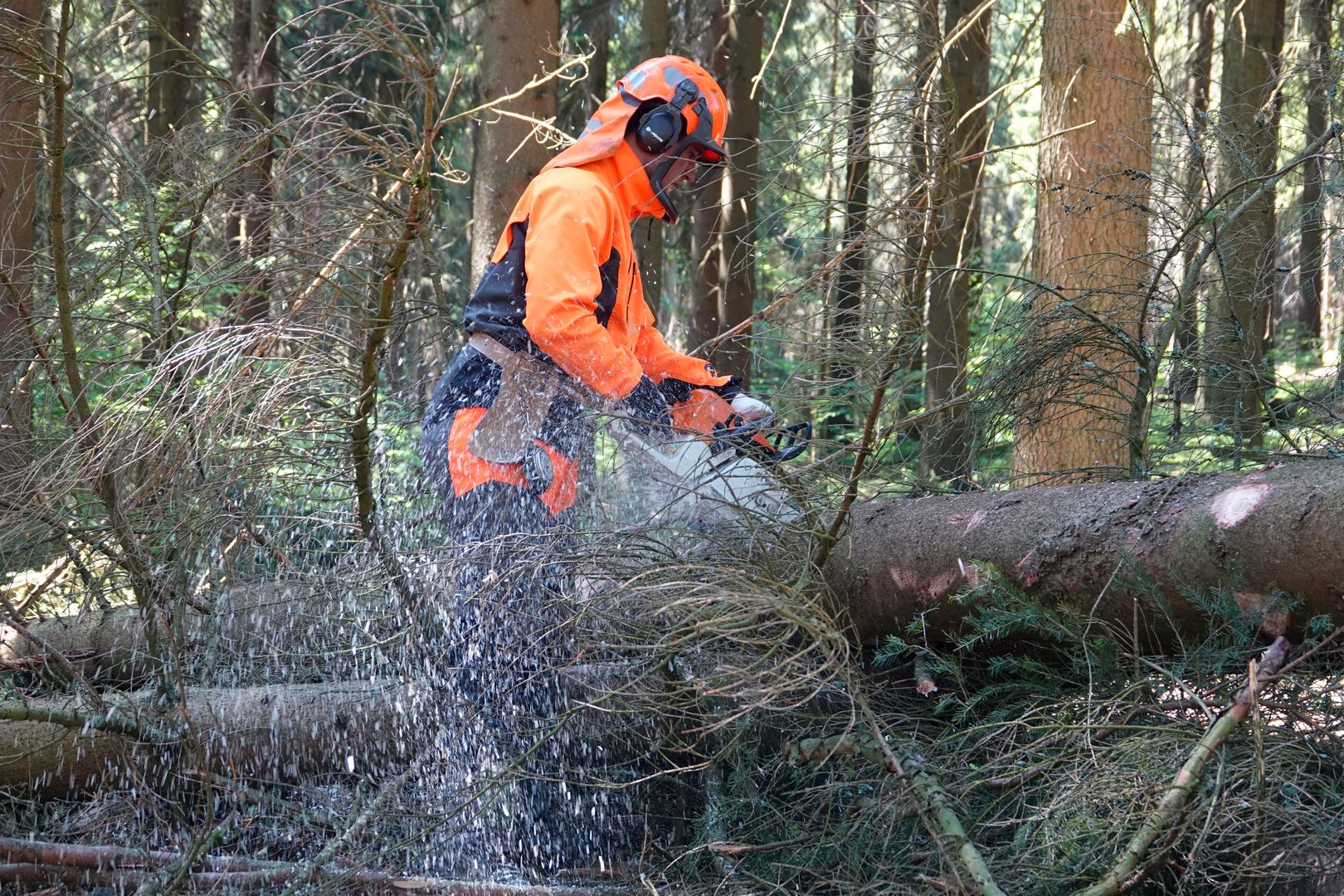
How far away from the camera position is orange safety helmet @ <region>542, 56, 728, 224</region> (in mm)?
3643

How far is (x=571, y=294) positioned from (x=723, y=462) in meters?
0.78

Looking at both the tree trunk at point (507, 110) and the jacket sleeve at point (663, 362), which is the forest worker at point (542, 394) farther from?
the tree trunk at point (507, 110)

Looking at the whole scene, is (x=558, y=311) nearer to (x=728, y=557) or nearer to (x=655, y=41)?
(x=728, y=557)

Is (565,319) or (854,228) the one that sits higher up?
(854,228)

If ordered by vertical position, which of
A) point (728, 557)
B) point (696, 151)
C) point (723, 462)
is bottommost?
point (728, 557)

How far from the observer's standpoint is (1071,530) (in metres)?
2.82

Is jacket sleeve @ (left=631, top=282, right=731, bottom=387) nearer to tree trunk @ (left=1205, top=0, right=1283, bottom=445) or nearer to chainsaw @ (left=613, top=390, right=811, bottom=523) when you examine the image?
chainsaw @ (left=613, top=390, right=811, bottom=523)

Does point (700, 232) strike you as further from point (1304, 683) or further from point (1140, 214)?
point (1304, 683)

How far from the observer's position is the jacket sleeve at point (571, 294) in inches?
130

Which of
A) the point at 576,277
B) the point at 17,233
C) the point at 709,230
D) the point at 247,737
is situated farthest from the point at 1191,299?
the point at 709,230

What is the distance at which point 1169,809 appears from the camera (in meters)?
2.08

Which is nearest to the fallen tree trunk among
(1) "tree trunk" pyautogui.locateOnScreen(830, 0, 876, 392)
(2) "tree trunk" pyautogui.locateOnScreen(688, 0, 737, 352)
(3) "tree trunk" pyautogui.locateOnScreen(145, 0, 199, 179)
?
(1) "tree trunk" pyautogui.locateOnScreen(830, 0, 876, 392)

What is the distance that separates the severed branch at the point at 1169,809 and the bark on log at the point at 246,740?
2137 mm

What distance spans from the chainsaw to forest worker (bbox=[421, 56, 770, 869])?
4.1 inches
